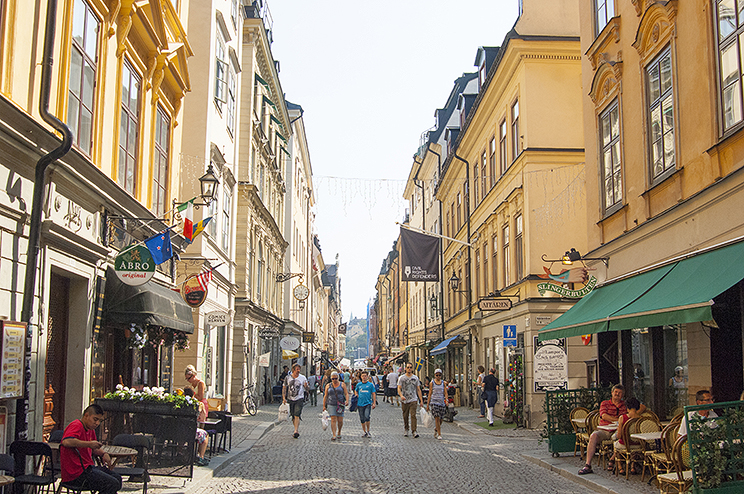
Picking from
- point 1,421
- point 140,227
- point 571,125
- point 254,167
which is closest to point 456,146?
point 254,167

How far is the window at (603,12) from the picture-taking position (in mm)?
14969

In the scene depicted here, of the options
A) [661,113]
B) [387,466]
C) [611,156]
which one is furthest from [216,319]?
[661,113]

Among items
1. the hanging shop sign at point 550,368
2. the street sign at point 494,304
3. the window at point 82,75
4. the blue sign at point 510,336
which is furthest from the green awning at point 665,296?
the window at point 82,75

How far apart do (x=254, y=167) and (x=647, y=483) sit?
2270cm

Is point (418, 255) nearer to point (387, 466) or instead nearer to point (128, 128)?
point (387, 466)

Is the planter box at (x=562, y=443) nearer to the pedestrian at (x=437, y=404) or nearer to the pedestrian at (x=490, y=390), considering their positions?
the pedestrian at (x=437, y=404)

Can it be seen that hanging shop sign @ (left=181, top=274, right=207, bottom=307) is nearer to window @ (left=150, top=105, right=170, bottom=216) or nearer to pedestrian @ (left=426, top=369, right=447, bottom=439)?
window @ (left=150, top=105, right=170, bottom=216)

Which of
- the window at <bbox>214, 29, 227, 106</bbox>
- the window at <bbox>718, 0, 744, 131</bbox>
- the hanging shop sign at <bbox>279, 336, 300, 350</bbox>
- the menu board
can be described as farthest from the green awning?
the hanging shop sign at <bbox>279, 336, 300, 350</bbox>

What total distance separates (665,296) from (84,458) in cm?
749

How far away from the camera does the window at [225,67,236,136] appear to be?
77.9ft

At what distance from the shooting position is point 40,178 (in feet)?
29.8

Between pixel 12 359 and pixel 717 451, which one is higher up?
pixel 12 359

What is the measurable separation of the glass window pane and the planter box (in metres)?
7.35

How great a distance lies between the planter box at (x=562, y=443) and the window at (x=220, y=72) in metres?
14.0
